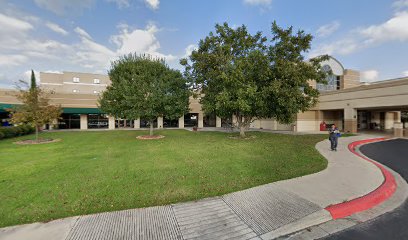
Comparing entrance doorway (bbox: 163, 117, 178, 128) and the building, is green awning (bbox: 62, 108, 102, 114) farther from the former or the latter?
entrance doorway (bbox: 163, 117, 178, 128)

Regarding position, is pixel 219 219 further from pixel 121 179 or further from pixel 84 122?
pixel 84 122

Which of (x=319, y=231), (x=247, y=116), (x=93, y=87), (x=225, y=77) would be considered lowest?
(x=319, y=231)

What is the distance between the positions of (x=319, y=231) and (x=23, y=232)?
5.56 metres

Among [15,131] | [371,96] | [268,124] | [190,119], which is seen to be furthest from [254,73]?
[15,131]

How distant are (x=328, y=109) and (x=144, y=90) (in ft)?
76.2

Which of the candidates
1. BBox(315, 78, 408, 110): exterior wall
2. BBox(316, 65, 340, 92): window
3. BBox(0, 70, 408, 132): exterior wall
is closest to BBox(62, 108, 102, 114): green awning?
BBox(0, 70, 408, 132): exterior wall

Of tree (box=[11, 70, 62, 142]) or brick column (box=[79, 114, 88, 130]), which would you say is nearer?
tree (box=[11, 70, 62, 142])

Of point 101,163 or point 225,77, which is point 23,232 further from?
point 225,77

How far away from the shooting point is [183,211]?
4113 millimetres

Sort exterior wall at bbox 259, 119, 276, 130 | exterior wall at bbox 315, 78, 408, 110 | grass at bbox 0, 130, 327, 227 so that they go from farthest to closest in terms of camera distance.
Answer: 1. exterior wall at bbox 259, 119, 276, 130
2. exterior wall at bbox 315, 78, 408, 110
3. grass at bbox 0, 130, 327, 227

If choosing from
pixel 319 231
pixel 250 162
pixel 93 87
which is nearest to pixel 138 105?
pixel 250 162

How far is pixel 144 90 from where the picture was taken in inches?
621

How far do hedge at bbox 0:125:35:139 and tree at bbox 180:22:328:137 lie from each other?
1843cm

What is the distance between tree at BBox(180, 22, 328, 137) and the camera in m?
13.2
